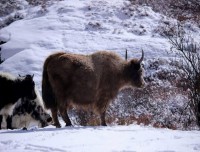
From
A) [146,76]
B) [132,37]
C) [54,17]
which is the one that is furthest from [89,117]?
[54,17]

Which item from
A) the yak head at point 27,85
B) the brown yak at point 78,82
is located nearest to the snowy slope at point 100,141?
the brown yak at point 78,82

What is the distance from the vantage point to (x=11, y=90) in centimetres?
1109

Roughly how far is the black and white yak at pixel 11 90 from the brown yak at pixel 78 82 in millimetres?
2101

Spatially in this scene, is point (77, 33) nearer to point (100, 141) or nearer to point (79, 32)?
point (79, 32)

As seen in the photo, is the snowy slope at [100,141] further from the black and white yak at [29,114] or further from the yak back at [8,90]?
the black and white yak at [29,114]

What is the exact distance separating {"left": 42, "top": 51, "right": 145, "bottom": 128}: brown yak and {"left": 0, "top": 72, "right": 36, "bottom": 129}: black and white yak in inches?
82.7

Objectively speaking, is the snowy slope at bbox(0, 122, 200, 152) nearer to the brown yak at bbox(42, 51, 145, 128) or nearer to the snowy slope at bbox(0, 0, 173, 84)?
the brown yak at bbox(42, 51, 145, 128)

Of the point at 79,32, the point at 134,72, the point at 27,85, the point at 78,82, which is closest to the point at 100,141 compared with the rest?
the point at 78,82

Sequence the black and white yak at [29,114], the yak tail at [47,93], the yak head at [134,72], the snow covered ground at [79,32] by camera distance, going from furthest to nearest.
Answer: the snow covered ground at [79,32], the black and white yak at [29,114], the yak head at [134,72], the yak tail at [47,93]

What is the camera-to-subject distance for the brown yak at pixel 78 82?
8.91 m

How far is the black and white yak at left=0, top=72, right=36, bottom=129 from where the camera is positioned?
35.8 ft

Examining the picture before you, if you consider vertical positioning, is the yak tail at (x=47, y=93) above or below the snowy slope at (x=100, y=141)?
below

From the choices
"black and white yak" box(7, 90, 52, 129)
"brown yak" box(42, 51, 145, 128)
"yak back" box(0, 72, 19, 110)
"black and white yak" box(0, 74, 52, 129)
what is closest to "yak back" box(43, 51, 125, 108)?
"brown yak" box(42, 51, 145, 128)

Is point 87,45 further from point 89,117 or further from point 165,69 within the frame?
point 89,117
